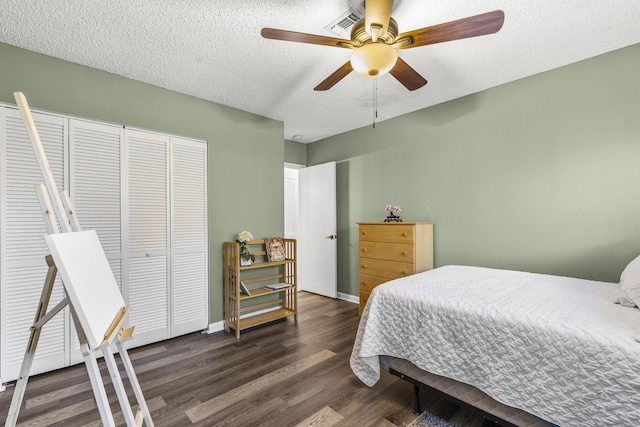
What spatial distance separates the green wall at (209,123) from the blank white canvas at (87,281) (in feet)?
5.68

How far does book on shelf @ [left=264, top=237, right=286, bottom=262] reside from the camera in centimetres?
348

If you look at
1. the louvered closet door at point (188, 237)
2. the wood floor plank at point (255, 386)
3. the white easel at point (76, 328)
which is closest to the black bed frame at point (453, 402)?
the wood floor plank at point (255, 386)

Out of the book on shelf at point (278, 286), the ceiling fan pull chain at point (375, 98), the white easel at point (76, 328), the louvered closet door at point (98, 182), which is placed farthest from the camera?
the book on shelf at point (278, 286)

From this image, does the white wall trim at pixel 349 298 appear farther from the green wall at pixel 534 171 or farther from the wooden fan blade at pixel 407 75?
the wooden fan blade at pixel 407 75

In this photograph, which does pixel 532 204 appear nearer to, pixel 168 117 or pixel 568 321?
pixel 568 321

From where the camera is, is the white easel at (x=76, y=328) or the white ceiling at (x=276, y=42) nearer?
the white easel at (x=76, y=328)

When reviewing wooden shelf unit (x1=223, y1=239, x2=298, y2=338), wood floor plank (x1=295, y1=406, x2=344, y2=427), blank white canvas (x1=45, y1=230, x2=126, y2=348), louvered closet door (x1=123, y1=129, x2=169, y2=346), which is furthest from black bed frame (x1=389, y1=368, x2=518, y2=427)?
louvered closet door (x1=123, y1=129, x2=169, y2=346)

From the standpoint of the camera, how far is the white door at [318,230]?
14.3 feet

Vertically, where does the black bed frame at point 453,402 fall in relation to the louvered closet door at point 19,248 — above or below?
below

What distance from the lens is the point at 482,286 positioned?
201 cm

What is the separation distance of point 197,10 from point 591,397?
9.36 feet

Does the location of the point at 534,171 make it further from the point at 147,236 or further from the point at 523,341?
the point at 147,236

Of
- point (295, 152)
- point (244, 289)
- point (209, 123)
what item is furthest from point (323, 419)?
point (295, 152)

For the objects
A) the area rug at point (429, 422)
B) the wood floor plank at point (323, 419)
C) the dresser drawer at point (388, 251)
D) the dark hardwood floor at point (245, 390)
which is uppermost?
the dresser drawer at point (388, 251)
